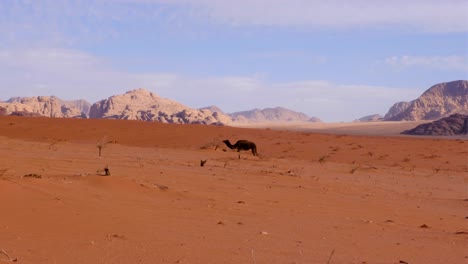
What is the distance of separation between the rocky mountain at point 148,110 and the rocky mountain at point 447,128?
30.6 meters

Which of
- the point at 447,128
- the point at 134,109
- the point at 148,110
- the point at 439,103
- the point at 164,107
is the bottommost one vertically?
the point at 447,128

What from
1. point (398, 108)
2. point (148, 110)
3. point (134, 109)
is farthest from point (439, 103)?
point (134, 109)

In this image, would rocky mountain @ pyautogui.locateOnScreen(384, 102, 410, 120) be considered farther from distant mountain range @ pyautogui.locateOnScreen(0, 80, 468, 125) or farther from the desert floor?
the desert floor

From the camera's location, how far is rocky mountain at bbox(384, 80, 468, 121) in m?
116

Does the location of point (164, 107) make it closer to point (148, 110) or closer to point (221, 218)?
point (148, 110)

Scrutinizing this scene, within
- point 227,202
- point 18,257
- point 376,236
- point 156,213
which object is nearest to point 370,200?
point 227,202

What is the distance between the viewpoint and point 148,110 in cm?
9781

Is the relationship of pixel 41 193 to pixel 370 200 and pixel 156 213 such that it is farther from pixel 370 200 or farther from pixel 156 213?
pixel 370 200

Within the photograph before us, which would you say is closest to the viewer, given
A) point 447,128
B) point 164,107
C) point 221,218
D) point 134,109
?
point 221,218

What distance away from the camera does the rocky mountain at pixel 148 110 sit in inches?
3497

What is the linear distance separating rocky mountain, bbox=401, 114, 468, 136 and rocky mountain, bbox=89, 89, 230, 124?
30.6 metres

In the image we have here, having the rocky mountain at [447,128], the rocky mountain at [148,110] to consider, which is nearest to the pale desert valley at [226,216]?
the rocky mountain at [447,128]

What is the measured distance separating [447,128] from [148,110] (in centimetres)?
5104

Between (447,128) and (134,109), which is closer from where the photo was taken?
(447,128)
